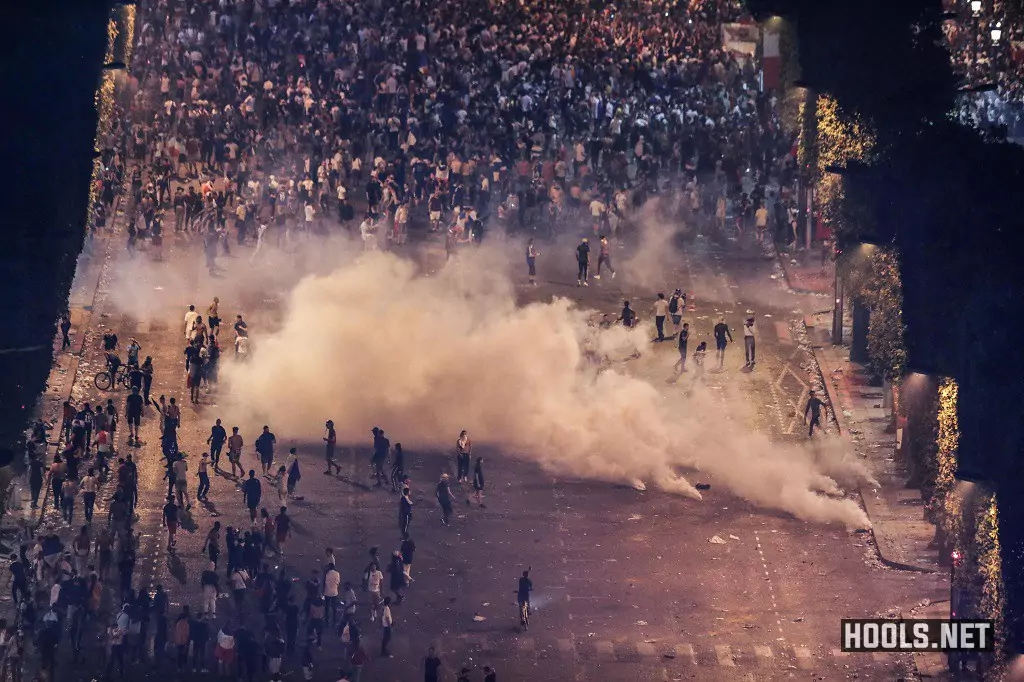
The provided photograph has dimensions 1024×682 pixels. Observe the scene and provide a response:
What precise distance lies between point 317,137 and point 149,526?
20.1 meters

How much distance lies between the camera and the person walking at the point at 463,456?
45906 millimetres

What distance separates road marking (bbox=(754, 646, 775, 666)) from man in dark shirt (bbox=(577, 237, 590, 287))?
59.6 feet

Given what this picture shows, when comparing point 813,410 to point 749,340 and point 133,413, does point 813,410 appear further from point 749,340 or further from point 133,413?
point 133,413

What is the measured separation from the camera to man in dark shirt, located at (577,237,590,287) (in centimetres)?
5603

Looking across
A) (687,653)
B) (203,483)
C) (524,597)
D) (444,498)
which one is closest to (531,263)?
(444,498)

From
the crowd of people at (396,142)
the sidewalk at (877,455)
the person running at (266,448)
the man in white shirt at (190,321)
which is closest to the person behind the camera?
the sidewalk at (877,455)

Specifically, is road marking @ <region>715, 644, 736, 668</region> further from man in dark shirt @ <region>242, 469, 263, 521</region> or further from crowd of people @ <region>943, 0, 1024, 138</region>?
crowd of people @ <region>943, 0, 1024, 138</region>

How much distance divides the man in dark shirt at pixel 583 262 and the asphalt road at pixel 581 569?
6.93 m

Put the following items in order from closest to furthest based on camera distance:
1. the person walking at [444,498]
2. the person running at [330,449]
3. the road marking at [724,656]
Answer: the road marking at [724,656], the person walking at [444,498], the person running at [330,449]

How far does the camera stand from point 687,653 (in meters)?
39.4

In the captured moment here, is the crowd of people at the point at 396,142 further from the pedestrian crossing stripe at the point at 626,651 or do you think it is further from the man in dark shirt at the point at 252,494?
the pedestrian crossing stripe at the point at 626,651

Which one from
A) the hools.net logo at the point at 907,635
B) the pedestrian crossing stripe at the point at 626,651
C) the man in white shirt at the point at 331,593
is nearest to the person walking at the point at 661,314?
the hools.net logo at the point at 907,635

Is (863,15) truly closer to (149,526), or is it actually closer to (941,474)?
(941,474)

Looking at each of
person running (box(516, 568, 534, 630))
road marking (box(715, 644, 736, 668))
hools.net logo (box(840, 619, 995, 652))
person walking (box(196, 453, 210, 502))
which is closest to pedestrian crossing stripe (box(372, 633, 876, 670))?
road marking (box(715, 644, 736, 668))
